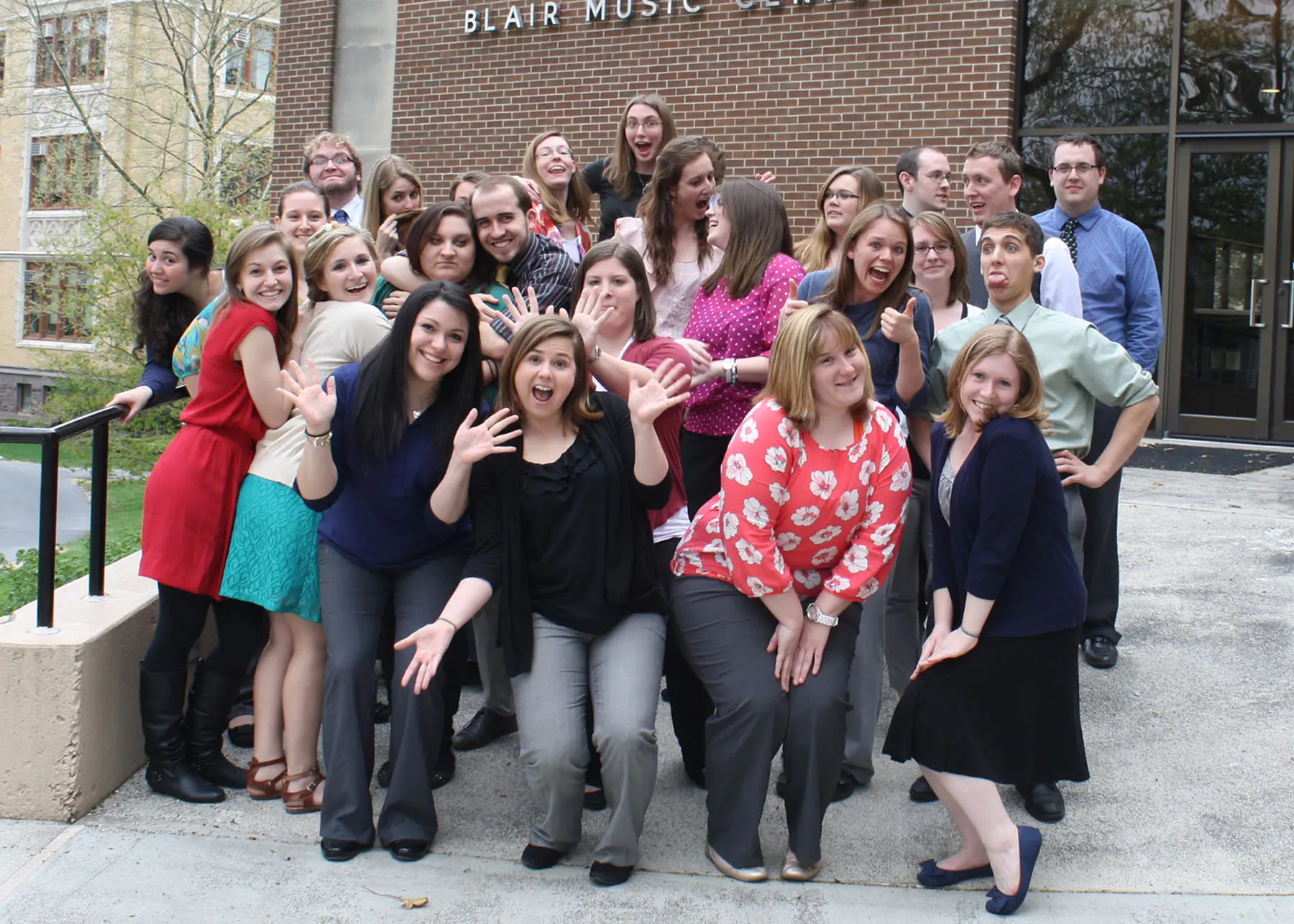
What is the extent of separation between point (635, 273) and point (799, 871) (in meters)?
1.96

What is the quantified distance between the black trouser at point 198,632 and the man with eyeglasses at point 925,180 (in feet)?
10.3

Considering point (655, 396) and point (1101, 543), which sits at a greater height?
point (655, 396)

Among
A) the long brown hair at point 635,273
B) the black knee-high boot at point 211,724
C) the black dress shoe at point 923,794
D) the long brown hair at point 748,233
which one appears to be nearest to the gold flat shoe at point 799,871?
the black dress shoe at point 923,794

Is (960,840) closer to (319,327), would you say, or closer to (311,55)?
(319,327)

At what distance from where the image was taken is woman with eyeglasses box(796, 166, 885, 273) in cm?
501

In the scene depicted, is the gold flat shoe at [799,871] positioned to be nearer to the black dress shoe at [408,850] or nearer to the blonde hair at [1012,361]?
the black dress shoe at [408,850]

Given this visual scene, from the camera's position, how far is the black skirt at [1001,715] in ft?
11.3

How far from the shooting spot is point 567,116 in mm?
12000

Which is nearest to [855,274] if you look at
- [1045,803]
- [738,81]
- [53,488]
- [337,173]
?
[1045,803]

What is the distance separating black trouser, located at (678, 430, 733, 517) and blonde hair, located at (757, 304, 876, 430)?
95 centimetres

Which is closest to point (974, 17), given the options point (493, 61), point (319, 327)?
point (493, 61)

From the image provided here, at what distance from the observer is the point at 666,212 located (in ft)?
15.9

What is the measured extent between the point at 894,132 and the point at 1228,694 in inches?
264

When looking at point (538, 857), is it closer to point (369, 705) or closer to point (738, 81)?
point (369, 705)
